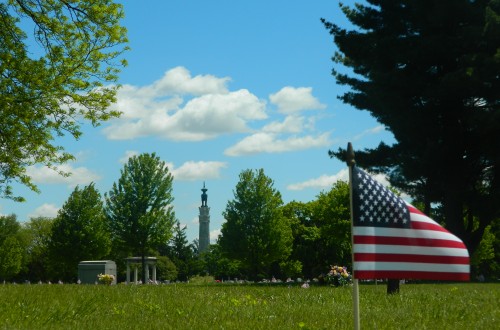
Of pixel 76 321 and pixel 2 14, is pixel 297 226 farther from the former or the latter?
pixel 76 321

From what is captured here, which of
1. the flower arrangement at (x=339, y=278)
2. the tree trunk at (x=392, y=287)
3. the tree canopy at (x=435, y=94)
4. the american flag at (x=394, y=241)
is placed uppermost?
the tree canopy at (x=435, y=94)

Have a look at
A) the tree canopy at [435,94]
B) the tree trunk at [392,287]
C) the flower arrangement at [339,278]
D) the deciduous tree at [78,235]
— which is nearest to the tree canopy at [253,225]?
the deciduous tree at [78,235]

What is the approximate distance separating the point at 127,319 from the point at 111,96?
14.0m

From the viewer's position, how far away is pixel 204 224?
118 m

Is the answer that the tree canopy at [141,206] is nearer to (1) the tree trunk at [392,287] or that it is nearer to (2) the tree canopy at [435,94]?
(2) the tree canopy at [435,94]

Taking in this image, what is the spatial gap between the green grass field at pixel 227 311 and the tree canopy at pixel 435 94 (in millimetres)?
17559

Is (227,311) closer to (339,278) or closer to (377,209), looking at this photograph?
(377,209)

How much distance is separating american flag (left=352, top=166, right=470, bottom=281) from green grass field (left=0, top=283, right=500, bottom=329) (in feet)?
8.41

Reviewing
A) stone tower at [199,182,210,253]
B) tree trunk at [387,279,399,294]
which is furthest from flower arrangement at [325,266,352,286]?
stone tower at [199,182,210,253]

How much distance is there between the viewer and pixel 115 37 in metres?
22.1

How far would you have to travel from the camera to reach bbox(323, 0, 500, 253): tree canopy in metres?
30.2

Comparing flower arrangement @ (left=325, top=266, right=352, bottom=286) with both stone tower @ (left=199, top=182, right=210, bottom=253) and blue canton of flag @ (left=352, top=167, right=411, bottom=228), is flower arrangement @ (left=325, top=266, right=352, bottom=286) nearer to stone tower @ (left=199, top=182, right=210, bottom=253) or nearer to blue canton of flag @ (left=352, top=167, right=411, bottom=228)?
blue canton of flag @ (left=352, top=167, right=411, bottom=228)

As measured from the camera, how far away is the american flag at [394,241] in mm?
6898

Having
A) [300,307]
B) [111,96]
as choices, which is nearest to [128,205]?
[111,96]
